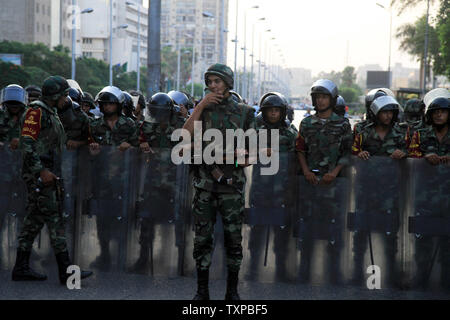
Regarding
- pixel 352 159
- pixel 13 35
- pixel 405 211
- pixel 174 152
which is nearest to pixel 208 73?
pixel 174 152

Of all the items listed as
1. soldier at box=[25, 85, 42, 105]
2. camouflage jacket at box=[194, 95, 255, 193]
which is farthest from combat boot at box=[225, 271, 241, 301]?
soldier at box=[25, 85, 42, 105]

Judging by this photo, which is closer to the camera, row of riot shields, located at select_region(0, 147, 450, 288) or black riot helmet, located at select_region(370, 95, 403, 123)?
row of riot shields, located at select_region(0, 147, 450, 288)

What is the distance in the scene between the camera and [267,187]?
5.96 m

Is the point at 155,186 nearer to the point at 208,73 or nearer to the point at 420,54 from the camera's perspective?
the point at 208,73

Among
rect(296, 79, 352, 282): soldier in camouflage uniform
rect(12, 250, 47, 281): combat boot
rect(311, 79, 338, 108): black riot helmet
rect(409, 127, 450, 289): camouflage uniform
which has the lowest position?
rect(12, 250, 47, 281): combat boot

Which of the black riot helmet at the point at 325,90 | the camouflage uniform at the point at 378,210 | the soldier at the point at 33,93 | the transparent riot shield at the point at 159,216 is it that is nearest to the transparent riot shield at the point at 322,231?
the camouflage uniform at the point at 378,210

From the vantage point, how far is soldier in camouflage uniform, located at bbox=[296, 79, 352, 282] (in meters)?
5.79

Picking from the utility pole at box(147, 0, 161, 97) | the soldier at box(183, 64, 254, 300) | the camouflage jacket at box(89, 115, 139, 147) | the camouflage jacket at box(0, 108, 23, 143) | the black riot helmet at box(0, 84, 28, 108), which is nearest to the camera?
the soldier at box(183, 64, 254, 300)

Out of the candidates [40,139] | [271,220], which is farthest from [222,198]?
[40,139]

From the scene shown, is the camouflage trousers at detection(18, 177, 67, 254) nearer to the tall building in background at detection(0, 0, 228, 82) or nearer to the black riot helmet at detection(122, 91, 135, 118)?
the black riot helmet at detection(122, 91, 135, 118)

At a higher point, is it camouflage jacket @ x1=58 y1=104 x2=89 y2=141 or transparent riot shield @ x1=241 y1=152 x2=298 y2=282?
camouflage jacket @ x1=58 y1=104 x2=89 y2=141

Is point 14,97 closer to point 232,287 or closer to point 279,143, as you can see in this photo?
point 279,143

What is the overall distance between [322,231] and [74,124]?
244cm

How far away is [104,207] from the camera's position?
243 inches
